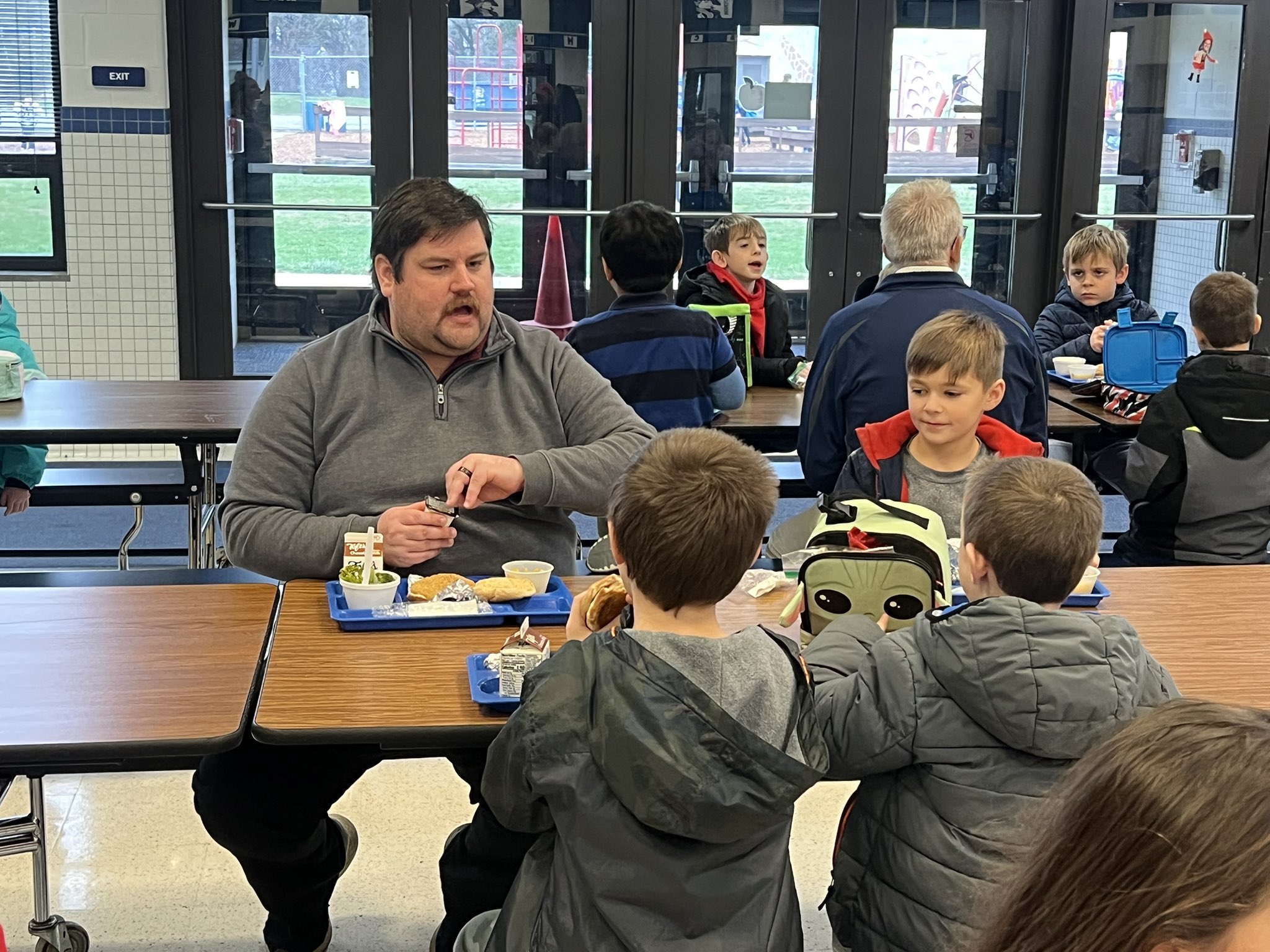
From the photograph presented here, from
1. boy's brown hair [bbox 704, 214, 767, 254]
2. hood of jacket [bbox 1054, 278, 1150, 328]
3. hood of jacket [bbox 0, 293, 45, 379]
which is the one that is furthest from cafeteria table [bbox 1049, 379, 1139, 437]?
hood of jacket [bbox 0, 293, 45, 379]

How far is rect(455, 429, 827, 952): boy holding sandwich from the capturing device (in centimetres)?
159

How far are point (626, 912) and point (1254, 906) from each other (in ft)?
3.51

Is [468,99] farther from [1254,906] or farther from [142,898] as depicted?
[1254,906]

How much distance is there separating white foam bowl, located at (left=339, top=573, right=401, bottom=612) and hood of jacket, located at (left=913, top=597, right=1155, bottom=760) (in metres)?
0.93

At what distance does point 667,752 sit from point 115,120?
560 cm

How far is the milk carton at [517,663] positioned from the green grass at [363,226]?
195 inches

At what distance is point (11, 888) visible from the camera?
9.48 ft

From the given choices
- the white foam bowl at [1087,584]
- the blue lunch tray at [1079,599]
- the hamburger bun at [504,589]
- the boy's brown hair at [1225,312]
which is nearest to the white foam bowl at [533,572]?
the hamburger bun at [504,589]

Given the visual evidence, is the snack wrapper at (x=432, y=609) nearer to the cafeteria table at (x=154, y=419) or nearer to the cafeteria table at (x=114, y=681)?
the cafeteria table at (x=114, y=681)

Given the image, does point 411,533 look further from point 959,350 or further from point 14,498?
point 14,498

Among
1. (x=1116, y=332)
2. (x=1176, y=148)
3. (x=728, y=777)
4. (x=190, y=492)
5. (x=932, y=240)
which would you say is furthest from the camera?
(x=1176, y=148)

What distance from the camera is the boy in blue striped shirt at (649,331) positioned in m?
3.91

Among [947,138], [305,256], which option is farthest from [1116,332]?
[305,256]

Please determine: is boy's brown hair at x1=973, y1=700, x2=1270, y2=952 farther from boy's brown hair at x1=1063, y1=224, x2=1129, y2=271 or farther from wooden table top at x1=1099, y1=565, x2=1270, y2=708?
boy's brown hair at x1=1063, y1=224, x2=1129, y2=271
